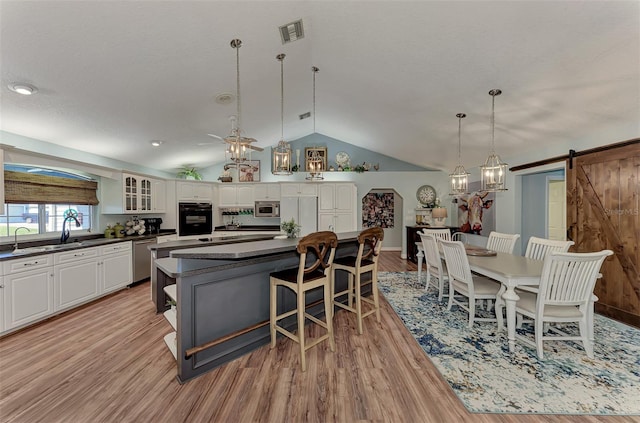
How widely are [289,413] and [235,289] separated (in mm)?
1018

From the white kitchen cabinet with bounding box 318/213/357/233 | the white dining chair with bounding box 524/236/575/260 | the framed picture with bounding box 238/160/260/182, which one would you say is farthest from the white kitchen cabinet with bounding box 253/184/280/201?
the white dining chair with bounding box 524/236/575/260

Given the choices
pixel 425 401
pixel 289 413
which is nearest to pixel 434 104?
pixel 425 401

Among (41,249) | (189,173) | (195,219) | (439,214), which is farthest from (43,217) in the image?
(439,214)

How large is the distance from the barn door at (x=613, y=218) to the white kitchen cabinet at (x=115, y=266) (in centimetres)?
669

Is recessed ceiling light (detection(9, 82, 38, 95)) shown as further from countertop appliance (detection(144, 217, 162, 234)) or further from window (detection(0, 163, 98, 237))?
countertop appliance (detection(144, 217, 162, 234))

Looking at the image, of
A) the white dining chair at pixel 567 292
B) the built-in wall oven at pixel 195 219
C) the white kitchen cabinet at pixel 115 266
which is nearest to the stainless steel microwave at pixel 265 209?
the built-in wall oven at pixel 195 219

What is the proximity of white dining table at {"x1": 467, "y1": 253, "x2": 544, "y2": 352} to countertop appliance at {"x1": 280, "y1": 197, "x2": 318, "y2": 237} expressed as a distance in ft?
13.2

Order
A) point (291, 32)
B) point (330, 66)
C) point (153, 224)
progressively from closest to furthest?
point (291, 32) < point (330, 66) < point (153, 224)

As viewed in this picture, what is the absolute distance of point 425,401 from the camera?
1.81m

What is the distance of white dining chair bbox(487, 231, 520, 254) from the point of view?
3.67 meters

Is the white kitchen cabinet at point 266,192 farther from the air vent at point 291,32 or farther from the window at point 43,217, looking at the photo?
the air vent at point 291,32

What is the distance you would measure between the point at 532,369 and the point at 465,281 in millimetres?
891

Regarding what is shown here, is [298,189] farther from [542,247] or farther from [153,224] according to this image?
[542,247]

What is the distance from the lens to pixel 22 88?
2.55 meters
